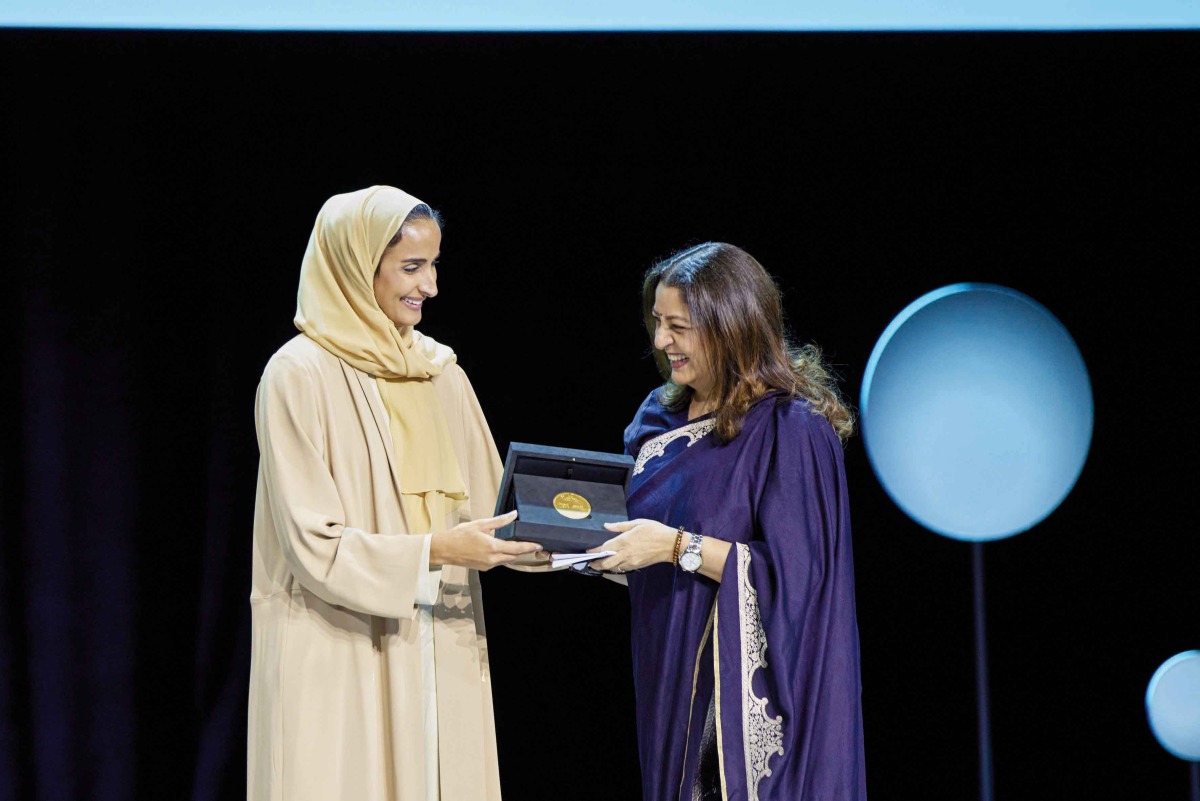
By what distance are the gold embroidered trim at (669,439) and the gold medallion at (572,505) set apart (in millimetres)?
345

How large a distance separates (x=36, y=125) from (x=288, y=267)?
0.75m

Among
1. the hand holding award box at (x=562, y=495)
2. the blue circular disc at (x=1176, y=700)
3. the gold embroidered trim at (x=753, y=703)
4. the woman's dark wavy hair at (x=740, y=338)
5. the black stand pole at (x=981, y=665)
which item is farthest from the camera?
Result: the black stand pole at (x=981, y=665)

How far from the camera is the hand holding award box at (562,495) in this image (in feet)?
7.09

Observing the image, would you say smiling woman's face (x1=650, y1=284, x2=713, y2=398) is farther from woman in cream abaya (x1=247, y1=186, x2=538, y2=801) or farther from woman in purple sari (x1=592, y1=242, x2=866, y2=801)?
woman in cream abaya (x1=247, y1=186, x2=538, y2=801)

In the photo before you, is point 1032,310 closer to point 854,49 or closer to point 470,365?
point 854,49

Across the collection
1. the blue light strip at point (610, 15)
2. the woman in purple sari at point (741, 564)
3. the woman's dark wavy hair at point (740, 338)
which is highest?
the blue light strip at point (610, 15)

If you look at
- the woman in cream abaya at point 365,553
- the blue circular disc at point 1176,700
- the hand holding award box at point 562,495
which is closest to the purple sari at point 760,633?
the hand holding award box at point 562,495

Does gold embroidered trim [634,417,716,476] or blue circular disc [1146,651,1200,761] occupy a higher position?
gold embroidered trim [634,417,716,476]

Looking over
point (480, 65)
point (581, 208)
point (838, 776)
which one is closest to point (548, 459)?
point (838, 776)

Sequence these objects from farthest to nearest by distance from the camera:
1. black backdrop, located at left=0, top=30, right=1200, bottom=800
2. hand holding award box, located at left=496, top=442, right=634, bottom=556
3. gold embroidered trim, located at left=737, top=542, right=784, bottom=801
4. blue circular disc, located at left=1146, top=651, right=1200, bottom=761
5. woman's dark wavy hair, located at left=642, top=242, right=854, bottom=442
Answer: black backdrop, located at left=0, top=30, right=1200, bottom=800 → blue circular disc, located at left=1146, top=651, right=1200, bottom=761 → woman's dark wavy hair, located at left=642, top=242, right=854, bottom=442 → gold embroidered trim, located at left=737, top=542, right=784, bottom=801 → hand holding award box, located at left=496, top=442, right=634, bottom=556

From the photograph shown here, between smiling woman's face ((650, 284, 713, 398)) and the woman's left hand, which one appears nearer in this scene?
the woman's left hand

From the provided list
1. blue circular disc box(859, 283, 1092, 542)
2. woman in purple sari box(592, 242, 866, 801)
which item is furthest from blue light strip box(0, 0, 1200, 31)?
woman in purple sari box(592, 242, 866, 801)

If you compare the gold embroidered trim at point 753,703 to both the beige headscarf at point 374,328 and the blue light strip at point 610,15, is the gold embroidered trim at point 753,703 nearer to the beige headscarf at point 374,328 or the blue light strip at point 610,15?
the beige headscarf at point 374,328

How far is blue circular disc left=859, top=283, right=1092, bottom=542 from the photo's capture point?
114 inches
